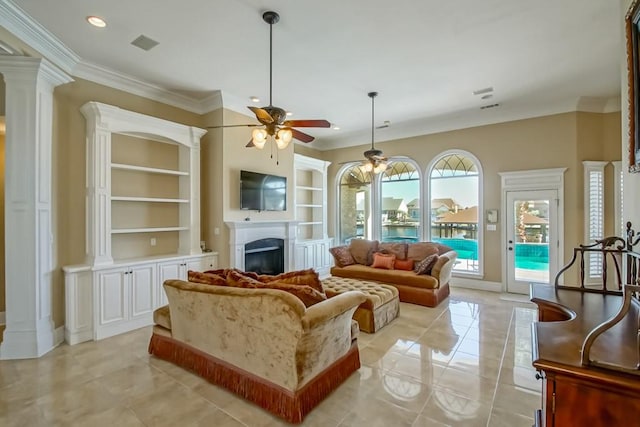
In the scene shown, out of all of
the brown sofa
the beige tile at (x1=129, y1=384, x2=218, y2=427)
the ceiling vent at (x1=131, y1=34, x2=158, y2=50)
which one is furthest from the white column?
the brown sofa

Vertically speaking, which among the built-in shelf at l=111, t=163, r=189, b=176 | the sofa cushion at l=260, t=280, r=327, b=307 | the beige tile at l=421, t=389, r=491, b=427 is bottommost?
the beige tile at l=421, t=389, r=491, b=427

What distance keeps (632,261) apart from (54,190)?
5.58 m

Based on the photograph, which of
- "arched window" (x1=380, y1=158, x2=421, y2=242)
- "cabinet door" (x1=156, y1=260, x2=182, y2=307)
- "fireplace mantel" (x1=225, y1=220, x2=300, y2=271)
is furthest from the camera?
"arched window" (x1=380, y1=158, x2=421, y2=242)

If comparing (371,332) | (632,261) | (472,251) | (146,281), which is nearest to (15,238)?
(146,281)

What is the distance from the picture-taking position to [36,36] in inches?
125

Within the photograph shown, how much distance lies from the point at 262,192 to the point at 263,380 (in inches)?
146

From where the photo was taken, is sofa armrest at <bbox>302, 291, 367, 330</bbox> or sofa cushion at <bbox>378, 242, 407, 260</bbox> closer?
sofa armrest at <bbox>302, 291, 367, 330</bbox>

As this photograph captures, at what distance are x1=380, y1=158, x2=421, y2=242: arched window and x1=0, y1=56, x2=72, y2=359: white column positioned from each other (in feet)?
20.4

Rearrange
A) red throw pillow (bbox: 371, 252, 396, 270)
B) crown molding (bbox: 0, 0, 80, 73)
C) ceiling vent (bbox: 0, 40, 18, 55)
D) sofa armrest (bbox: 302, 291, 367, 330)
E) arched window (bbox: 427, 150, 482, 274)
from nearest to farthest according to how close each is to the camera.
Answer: sofa armrest (bbox: 302, 291, 367, 330)
crown molding (bbox: 0, 0, 80, 73)
ceiling vent (bbox: 0, 40, 18, 55)
red throw pillow (bbox: 371, 252, 396, 270)
arched window (bbox: 427, 150, 482, 274)

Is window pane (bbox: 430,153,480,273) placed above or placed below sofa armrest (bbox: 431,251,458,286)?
above

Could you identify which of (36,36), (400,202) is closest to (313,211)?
(400,202)

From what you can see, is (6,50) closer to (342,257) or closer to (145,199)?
(145,199)

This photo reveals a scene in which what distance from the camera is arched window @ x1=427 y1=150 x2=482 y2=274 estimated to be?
6.18m

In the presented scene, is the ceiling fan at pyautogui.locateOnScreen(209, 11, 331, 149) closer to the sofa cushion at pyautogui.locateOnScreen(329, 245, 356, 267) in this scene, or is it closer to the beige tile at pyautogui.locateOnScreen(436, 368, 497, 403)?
the beige tile at pyautogui.locateOnScreen(436, 368, 497, 403)
